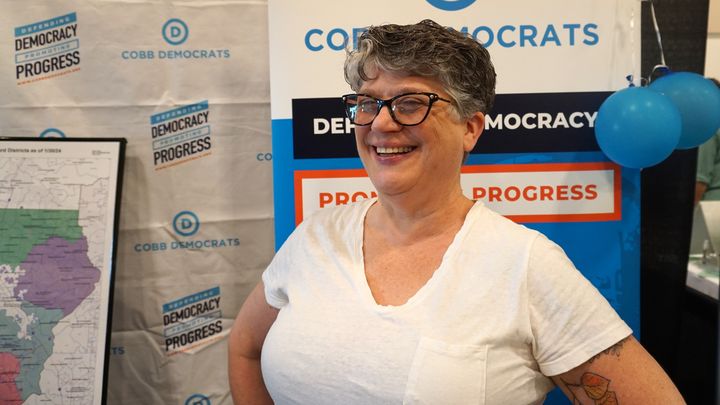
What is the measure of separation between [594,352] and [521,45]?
1.04 metres

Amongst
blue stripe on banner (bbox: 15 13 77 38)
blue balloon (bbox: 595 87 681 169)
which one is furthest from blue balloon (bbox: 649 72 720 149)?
blue stripe on banner (bbox: 15 13 77 38)

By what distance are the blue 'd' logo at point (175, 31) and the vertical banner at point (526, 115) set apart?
2.02 ft

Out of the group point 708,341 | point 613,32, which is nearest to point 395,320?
point 613,32

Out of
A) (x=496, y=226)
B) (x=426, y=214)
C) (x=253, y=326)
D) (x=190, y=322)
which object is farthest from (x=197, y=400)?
(x=496, y=226)

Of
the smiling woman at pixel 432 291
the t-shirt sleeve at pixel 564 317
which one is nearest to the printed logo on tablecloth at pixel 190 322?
the smiling woman at pixel 432 291

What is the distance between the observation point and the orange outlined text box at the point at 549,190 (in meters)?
1.85

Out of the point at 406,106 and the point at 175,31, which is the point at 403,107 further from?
the point at 175,31

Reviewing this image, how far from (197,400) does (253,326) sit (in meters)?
0.98

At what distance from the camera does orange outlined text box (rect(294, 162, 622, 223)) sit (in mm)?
1853

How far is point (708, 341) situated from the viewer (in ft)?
6.63

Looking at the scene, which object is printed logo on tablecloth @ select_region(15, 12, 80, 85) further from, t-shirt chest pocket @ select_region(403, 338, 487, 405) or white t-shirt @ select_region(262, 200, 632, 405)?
t-shirt chest pocket @ select_region(403, 338, 487, 405)

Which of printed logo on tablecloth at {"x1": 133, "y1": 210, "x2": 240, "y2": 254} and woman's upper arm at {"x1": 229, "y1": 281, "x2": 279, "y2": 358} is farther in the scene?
printed logo on tablecloth at {"x1": 133, "y1": 210, "x2": 240, "y2": 254}

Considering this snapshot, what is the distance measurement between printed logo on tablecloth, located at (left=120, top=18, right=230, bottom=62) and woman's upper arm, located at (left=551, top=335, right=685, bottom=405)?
1831mm

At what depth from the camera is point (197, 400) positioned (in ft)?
7.90
